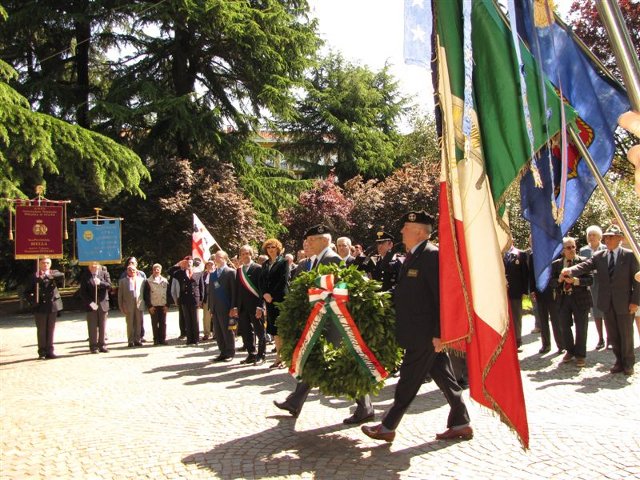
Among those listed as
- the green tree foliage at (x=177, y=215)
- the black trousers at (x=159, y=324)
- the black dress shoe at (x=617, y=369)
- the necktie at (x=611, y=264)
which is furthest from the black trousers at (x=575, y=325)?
the green tree foliage at (x=177, y=215)

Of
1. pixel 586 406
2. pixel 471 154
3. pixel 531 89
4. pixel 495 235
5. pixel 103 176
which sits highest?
pixel 103 176

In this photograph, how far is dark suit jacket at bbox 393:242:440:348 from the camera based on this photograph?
515cm

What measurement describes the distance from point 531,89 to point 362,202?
24.4m

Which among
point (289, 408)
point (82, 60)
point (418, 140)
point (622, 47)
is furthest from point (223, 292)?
point (418, 140)

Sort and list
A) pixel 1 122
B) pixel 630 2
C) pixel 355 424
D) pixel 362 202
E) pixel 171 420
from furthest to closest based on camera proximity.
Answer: pixel 362 202 → pixel 630 2 → pixel 1 122 → pixel 171 420 → pixel 355 424

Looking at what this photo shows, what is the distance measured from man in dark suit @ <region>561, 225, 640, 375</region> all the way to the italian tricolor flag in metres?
5.50

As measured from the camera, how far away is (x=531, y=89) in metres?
3.75

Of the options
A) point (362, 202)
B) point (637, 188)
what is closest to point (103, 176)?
point (637, 188)

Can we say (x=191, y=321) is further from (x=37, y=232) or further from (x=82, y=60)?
(x=82, y=60)

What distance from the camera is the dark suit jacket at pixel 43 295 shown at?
11.1m

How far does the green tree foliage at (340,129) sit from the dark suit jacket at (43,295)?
28855 mm

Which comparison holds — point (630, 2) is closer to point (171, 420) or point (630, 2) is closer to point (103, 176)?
point (103, 176)

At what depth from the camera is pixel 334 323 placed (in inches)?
220

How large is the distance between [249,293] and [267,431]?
4.34 meters
